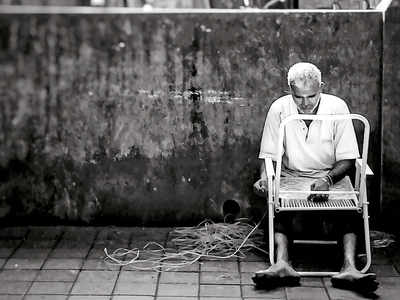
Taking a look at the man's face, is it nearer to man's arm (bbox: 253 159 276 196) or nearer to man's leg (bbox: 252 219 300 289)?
man's arm (bbox: 253 159 276 196)

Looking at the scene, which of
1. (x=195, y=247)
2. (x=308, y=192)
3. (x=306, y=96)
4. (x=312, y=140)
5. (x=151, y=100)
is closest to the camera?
(x=308, y=192)

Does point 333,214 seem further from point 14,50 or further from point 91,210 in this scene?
point 14,50

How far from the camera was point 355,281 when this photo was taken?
15.9 ft

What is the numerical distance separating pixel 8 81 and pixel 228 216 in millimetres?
2223

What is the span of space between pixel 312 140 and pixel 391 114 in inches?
34.6

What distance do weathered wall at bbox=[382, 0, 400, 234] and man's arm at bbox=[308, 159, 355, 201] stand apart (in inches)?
23.7

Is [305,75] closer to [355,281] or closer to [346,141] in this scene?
[346,141]

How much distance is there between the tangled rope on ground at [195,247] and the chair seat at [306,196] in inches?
25.7

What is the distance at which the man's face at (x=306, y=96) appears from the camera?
16.9 feet

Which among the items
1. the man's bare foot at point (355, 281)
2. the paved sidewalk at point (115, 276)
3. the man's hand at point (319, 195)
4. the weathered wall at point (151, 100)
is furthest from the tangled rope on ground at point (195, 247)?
the man's bare foot at point (355, 281)

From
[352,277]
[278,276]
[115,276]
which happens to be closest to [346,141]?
[352,277]

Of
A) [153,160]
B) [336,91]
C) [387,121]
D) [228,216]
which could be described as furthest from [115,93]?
[387,121]

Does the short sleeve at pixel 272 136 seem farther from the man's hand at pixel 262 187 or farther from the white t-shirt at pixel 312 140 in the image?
the man's hand at pixel 262 187

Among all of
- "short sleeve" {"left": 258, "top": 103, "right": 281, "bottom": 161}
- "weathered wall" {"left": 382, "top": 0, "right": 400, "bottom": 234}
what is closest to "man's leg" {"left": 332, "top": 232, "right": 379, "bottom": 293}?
"short sleeve" {"left": 258, "top": 103, "right": 281, "bottom": 161}
